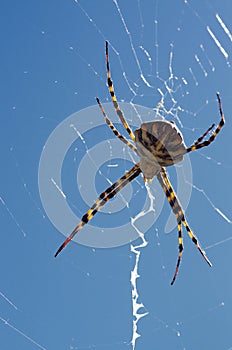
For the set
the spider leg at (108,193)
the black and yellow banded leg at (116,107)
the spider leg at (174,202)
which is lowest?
the spider leg at (174,202)

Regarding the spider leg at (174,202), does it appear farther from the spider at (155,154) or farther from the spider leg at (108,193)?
the spider leg at (108,193)

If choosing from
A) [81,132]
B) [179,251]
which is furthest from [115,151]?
[179,251]

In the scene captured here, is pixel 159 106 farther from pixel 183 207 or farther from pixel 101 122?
pixel 183 207

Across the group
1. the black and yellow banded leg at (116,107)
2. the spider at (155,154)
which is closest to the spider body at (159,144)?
the spider at (155,154)

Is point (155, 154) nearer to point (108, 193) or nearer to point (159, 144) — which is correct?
point (159, 144)

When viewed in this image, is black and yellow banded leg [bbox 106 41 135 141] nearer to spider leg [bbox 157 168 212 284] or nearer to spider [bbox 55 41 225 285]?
spider [bbox 55 41 225 285]

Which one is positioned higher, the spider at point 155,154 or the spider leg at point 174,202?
the spider at point 155,154

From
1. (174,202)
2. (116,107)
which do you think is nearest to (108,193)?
(174,202)

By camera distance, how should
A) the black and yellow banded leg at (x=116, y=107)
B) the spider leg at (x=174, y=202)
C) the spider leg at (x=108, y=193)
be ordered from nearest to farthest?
the black and yellow banded leg at (x=116, y=107)
the spider leg at (x=108, y=193)
the spider leg at (x=174, y=202)
